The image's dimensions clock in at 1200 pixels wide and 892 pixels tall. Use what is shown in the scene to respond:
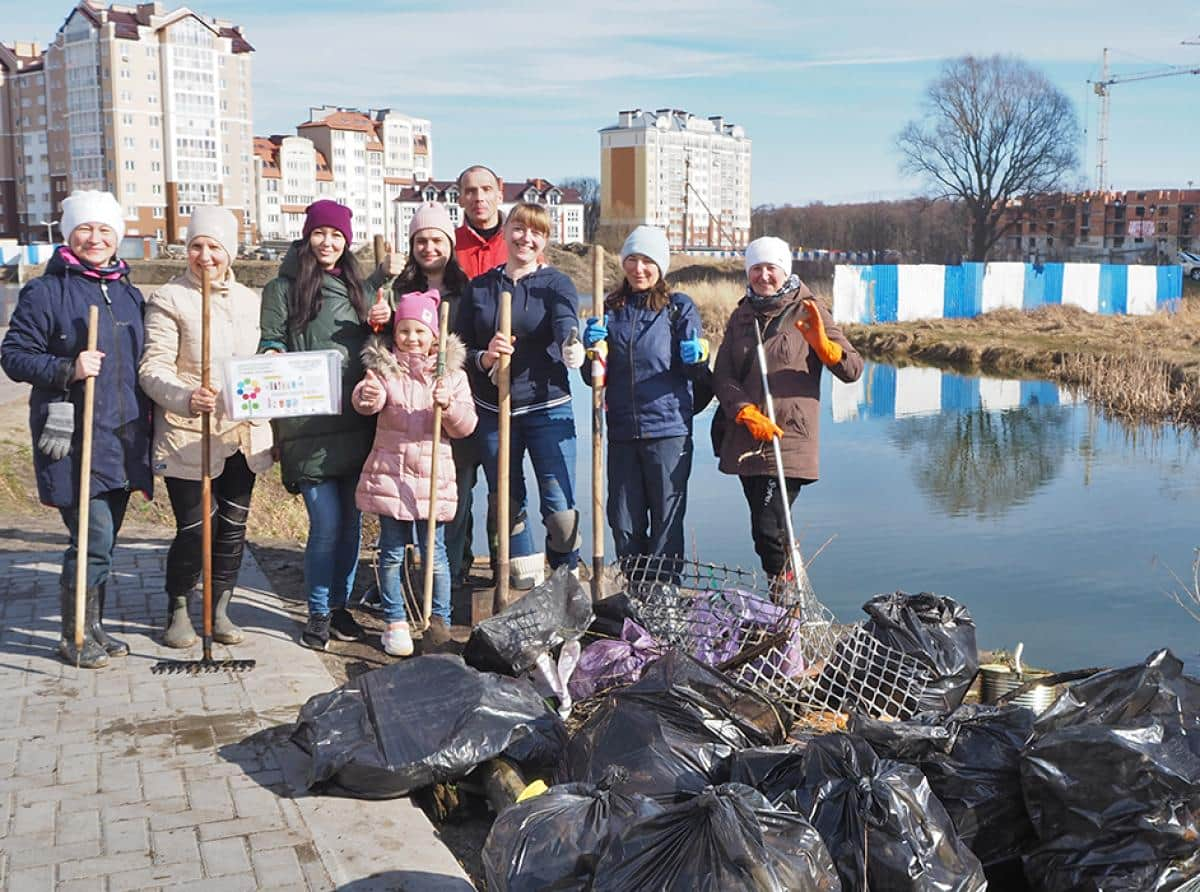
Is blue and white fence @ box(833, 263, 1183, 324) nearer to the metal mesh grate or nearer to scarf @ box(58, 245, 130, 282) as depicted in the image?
the metal mesh grate

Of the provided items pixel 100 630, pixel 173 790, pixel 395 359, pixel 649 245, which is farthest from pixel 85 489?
pixel 649 245

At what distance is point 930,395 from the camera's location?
19.2 metres

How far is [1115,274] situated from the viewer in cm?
3139

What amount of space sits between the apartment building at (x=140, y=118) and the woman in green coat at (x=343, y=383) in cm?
7714

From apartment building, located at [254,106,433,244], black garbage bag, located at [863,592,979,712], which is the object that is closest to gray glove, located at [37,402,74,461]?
black garbage bag, located at [863,592,979,712]

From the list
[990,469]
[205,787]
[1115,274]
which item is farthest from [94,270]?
[1115,274]

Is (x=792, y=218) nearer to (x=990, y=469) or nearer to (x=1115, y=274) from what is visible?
(x=1115, y=274)

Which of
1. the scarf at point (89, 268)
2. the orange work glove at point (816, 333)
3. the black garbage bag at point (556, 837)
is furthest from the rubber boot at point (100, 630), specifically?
the orange work glove at point (816, 333)

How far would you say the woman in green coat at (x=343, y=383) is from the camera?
4.86 metres

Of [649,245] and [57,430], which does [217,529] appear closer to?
[57,430]

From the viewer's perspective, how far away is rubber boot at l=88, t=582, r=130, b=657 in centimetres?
475

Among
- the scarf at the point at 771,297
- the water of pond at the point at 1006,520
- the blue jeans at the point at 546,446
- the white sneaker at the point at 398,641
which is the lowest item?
the water of pond at the point at 1006,520

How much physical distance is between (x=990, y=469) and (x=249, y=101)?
85761 millimetres

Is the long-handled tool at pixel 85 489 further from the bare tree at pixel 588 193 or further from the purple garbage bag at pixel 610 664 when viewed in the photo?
the bare tree at pixel 588 193
